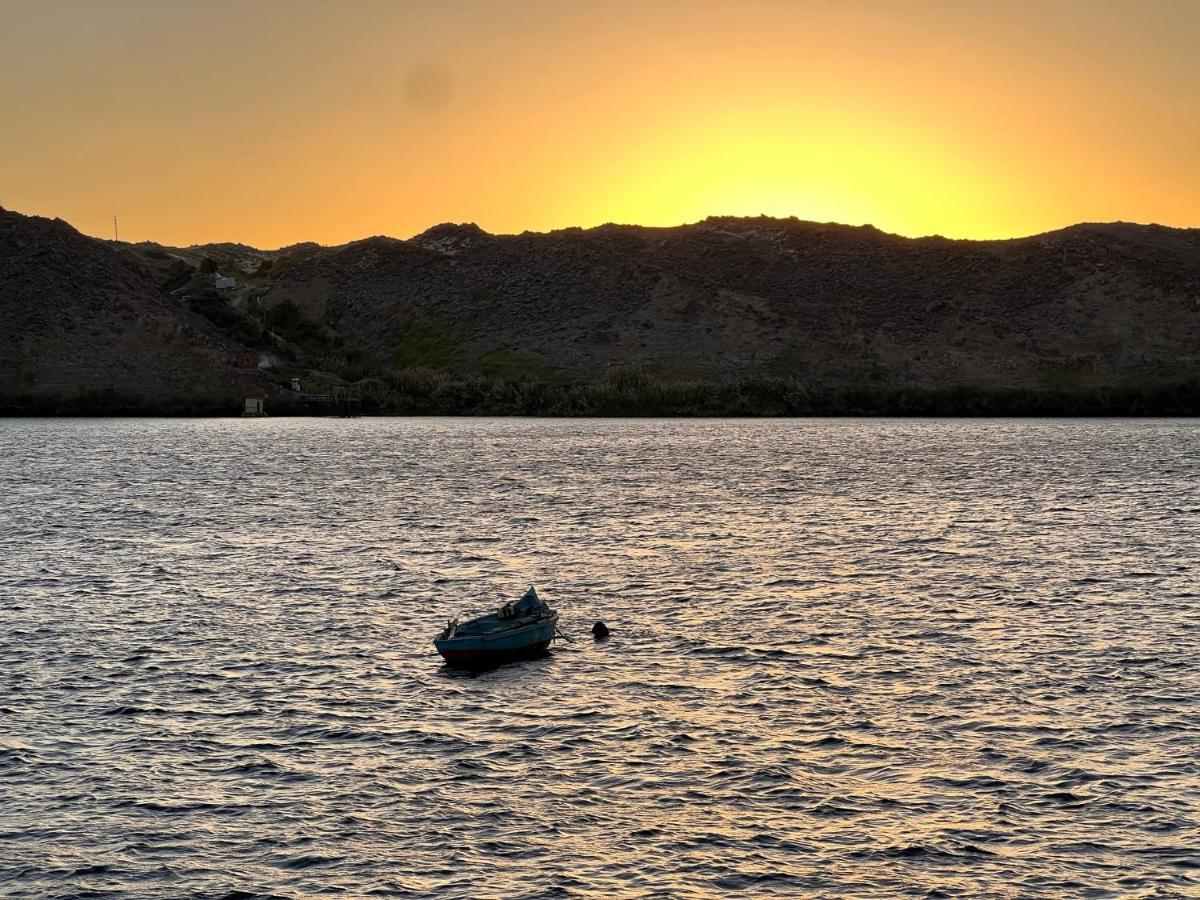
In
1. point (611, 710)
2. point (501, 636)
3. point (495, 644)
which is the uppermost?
point (501, 636)

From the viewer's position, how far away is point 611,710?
119 feet

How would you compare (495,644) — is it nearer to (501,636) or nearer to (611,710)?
(501,636)

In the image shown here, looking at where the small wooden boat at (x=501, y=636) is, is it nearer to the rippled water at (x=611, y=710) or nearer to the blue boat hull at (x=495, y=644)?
the blue boat hull at (x=495, y=644)

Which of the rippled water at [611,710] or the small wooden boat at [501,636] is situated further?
the small wooden boat at [501,636]

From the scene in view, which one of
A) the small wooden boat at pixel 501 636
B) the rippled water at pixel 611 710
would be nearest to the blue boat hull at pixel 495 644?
the small wooden boat at pixel 501 636

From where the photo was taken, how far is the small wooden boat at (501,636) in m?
41.4

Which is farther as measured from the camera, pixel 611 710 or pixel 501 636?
pixel 501 636

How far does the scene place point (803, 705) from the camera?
3644 centimetres

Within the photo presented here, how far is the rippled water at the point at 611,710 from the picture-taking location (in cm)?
2533

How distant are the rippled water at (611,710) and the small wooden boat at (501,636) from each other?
788 millimetres

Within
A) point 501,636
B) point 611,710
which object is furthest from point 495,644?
point 611,710

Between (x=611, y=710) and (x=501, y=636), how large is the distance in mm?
6683

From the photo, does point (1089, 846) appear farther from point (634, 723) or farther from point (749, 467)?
point (749, 467)

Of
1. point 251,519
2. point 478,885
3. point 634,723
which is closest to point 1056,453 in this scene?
point 251,519
